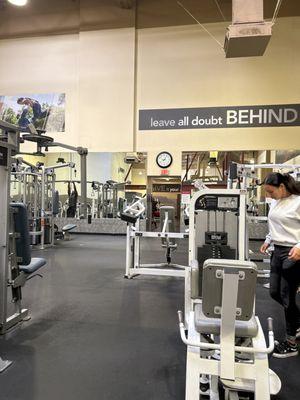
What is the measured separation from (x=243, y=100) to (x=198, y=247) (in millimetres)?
6701

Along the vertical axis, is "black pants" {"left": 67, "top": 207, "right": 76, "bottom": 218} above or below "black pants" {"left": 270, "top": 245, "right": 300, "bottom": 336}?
above

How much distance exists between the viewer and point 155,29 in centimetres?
898

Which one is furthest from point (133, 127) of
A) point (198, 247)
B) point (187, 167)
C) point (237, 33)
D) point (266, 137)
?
point (198, 247)

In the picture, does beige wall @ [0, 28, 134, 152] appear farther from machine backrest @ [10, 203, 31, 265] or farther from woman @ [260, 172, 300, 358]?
woman @ [260, 172, 300, 358]

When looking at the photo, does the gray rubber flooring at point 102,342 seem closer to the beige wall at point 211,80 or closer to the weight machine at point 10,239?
the weight machine at point 10,239

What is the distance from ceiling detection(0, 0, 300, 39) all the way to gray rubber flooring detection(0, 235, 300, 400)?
23.7ft

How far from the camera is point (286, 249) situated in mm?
2535

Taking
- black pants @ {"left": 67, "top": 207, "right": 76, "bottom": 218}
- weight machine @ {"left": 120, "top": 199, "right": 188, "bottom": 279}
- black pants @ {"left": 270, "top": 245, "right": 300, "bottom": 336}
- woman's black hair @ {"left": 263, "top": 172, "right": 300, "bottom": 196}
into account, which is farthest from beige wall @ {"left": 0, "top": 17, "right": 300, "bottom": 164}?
black pants @ {"left": 270, "top": 245, "right": 300, "bottom": 336}

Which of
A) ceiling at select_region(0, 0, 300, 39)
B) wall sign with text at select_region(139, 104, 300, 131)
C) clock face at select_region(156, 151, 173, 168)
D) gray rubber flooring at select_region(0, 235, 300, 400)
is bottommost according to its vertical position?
gray rubber flooring at select_region(0, 235, 300, 400)

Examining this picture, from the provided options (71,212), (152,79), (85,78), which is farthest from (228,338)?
(71,212)

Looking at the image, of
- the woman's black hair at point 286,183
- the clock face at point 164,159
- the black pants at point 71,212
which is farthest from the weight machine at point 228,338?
the black pants at point 71,212

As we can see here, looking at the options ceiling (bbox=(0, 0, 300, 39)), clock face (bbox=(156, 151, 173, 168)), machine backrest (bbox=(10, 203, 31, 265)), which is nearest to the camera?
machine backrest (bbox=(10, 203, 31, 265))

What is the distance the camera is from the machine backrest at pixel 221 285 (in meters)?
1.61

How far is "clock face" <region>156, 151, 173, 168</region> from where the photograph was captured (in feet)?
29.3
